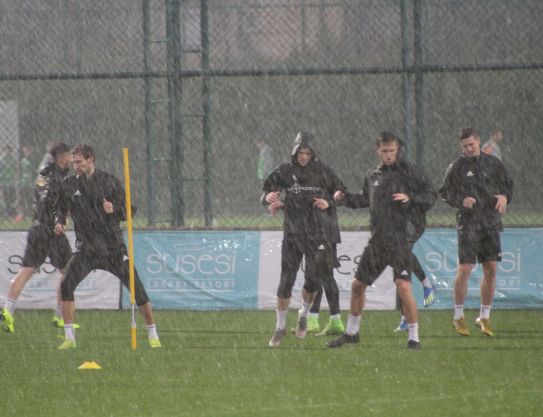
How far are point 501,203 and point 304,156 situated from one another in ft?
6.89

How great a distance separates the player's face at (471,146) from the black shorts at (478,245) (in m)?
0.81

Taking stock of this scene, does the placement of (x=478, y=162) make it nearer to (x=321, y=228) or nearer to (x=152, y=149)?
(x=321, y=228)

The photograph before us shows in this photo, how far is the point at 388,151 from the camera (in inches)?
473

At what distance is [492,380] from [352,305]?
2.53 meters

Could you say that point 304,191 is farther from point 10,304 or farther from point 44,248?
point 10,304

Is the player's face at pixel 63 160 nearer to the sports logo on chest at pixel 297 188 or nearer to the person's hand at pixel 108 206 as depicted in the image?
the person's hand at pixel 108 206

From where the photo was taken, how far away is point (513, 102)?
1068 inches

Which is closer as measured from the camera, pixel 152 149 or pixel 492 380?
pixel 492 380

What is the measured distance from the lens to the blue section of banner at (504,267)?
15.7 meters

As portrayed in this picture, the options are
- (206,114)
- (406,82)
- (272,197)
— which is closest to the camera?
(272,197)

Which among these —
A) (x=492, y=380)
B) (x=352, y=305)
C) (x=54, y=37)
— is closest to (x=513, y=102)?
(x=54, y=37)

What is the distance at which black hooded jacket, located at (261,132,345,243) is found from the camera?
13.0 metres

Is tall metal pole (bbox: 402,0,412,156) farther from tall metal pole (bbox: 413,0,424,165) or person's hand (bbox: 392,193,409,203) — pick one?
person's hand (bbox: 392,193,409,203)

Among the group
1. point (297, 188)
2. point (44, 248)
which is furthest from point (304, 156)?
point (44, 248)
